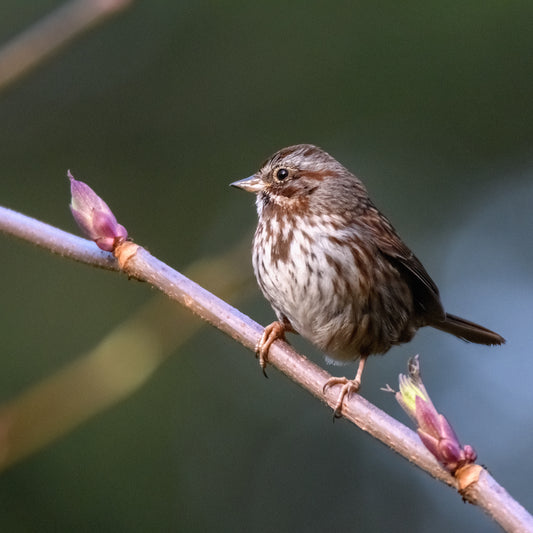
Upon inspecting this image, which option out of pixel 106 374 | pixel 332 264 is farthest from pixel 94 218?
pixel 332 264

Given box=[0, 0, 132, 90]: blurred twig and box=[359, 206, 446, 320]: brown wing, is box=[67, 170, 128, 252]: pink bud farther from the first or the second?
box=[359, 206, 446, 320]: brown wing

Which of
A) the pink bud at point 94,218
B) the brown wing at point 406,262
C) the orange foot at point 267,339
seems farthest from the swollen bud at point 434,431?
the brown wing at point 406,262

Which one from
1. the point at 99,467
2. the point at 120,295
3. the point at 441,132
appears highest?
the point at 441,132

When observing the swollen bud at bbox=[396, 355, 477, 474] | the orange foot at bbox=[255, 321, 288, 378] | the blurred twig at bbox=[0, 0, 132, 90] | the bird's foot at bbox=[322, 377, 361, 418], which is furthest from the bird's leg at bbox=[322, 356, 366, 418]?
the blurred twig at bbox=[0, 0, 132, 90]

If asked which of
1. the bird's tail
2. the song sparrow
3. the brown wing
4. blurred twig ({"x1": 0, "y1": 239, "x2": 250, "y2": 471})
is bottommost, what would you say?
blurred twig ({"x1": 0, "y1": 239, "x2": 250, "y2": 471})

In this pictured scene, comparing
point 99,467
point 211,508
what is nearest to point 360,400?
point 99,467

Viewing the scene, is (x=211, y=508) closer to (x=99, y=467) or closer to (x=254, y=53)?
(x=99, y=467)
